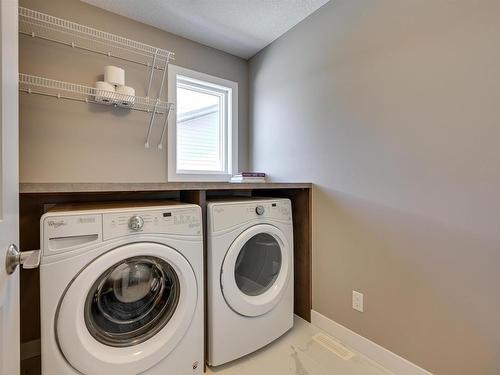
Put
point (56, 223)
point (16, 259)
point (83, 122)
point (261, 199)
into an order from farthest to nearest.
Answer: point (83, 122)
point (261, 199)
point (56, 223)
point (16, 259)

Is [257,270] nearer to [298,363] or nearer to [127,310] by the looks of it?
[298,363]

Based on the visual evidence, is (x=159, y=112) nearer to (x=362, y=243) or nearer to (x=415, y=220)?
(x=362, y=243)

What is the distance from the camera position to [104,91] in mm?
1659

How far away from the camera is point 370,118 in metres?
1.42

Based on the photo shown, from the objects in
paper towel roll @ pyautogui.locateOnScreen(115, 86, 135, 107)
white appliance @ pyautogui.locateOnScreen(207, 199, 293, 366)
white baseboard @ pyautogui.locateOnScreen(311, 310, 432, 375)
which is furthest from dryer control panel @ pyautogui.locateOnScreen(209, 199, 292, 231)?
paper towel roll @ pyautogui.locateOnScreen(115, 86, 135, 107)

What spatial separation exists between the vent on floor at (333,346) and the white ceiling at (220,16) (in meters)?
2.23

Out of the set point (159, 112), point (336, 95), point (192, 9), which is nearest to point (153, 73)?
point (159, 112)

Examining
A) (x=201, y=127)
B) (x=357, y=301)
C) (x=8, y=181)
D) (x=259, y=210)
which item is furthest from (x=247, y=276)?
(x=201, y=127)

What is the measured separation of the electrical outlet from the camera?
146 cm

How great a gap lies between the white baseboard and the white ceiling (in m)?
2.15

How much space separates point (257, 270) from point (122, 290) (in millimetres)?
793

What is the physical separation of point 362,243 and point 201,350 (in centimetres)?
104

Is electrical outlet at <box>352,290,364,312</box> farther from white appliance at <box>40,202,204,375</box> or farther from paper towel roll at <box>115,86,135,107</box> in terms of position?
paper towel roll at <box>115,86,135,107</box>

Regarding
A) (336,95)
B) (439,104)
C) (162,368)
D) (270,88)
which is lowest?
(162,368)
